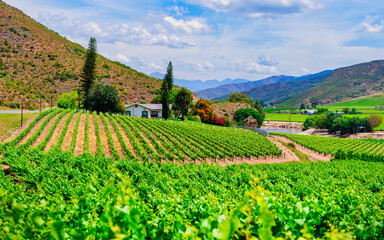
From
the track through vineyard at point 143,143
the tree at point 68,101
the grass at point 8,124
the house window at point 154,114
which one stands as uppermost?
the tree at point 68,101

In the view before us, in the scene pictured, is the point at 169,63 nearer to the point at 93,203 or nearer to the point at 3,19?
the point at 3,19

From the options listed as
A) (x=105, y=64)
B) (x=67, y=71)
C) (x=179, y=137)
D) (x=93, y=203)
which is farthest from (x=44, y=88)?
(x=93, y=203)

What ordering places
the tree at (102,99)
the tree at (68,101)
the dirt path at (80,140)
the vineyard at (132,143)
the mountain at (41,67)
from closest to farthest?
the dirt path at (80,140)
the vineyard at (132,143)
the tree at (102,99)
the tree at (68,101)
the mountain at (41,67)

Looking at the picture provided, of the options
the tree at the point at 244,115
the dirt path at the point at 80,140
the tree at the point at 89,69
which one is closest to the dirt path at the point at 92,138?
the dirt path at the point at 80,140

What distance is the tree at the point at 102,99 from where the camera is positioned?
167 feet

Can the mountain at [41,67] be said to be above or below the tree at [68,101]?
above

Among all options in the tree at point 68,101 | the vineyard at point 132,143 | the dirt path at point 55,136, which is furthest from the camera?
the tree at point 68,101

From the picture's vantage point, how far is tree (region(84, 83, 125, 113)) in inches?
2008

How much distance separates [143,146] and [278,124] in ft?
423

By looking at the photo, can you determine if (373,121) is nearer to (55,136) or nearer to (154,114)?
(154,114)

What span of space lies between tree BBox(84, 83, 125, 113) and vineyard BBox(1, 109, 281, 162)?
12.8 m

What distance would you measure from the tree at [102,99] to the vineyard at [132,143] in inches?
506

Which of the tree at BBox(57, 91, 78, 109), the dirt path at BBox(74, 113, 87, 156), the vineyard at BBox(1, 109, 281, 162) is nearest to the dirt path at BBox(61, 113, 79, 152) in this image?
the vineyard at BBox(1, 109, 281, 162)

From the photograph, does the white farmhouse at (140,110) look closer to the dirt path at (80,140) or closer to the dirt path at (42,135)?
the dirt path at (80,140)
